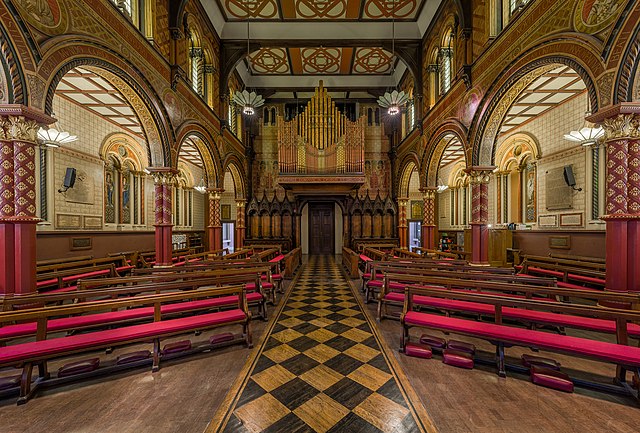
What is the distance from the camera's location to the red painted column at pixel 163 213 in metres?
7.13

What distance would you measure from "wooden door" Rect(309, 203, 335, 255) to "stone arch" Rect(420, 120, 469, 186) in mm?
7178

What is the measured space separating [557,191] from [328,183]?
7.60m

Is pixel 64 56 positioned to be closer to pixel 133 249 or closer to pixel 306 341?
pixel 306 341

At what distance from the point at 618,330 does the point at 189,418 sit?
4.12 m

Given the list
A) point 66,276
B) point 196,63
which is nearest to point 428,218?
point 196,63

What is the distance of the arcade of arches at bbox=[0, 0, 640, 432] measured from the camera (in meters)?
2.55

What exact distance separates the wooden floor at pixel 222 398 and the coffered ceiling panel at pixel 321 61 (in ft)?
38.8

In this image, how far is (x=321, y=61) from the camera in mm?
12227

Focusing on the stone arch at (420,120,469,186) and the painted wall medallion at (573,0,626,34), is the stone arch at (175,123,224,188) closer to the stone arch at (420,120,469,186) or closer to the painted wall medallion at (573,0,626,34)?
the stone arch at (420,120,469,186)

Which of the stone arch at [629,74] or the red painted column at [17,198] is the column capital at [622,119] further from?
the red painted column at [17,198]

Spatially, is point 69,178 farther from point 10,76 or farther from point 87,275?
point 10,76

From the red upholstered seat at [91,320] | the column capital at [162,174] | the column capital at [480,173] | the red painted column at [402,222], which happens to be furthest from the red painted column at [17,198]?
the red painted column at [402,222]

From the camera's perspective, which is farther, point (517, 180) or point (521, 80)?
point (517, 180)

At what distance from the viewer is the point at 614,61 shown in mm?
3854
